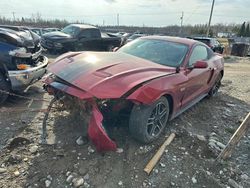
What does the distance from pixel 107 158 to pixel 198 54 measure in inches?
114

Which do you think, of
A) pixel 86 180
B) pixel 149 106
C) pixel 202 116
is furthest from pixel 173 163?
pixel 202 116

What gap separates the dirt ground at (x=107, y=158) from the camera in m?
2.62

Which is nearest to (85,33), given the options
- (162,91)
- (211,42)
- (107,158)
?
(211,42)

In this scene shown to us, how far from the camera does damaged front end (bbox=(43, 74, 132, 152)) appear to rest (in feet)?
8.91

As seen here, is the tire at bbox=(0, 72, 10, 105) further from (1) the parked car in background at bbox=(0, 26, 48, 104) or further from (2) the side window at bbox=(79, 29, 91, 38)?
(2) the side window at bbox=(79, 29, 91, 38)

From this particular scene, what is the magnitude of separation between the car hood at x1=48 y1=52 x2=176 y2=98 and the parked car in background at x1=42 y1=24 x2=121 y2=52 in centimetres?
785

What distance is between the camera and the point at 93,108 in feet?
9.11

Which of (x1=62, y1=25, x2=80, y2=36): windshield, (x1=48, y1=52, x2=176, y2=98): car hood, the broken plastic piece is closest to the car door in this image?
(x1=48, y1=52, x2=176, y2=98): car hood

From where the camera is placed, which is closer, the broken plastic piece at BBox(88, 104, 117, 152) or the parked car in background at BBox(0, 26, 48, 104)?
the broken plastic piece at BBox(88, 104, 117, 152)

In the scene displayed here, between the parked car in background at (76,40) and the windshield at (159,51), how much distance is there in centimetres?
742

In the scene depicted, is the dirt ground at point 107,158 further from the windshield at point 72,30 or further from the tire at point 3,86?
the windshield at point 72,30

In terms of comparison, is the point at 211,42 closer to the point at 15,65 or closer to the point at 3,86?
the point at 15,65

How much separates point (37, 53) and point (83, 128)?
2492 millimetres

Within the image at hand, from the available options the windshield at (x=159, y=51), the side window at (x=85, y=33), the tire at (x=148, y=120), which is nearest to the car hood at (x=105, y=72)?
the windshield at (x=159, y=51)
